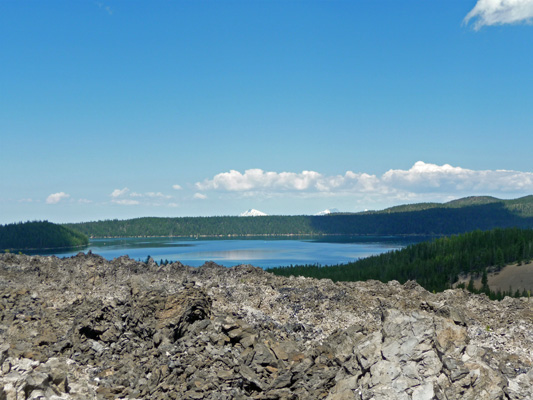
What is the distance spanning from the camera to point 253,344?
22.4 meters

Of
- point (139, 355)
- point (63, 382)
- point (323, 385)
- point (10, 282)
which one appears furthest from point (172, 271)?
point (323, 385)

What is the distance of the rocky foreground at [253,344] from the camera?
57.6 ft

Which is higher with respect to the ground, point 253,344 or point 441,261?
point 253,344

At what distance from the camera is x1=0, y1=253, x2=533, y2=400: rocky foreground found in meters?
17.5

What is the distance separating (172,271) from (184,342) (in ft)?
69.8

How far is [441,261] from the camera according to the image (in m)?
118

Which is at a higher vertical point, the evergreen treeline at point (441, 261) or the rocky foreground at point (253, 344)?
the rocky foreground at point (253, 344)

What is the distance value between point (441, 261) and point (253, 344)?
10471cm

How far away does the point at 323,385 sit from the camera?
1944 centimetres

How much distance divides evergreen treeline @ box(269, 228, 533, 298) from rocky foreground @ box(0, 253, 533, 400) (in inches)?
2638

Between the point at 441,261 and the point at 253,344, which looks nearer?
the point at 253,344

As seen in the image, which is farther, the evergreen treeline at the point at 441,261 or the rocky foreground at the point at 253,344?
the evergreen treeline at the point at 441,261

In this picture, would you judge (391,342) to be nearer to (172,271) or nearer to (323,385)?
(323,385)

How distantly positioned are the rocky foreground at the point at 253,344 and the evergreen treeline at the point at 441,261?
220ft
